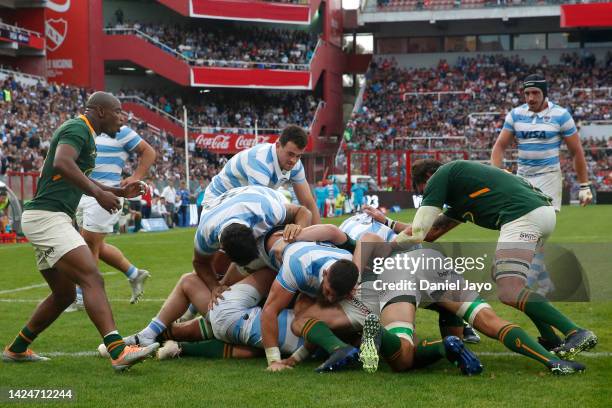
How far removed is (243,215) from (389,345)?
4.95 feet

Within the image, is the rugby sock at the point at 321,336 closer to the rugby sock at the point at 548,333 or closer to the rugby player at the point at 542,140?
the rugby sock at the point at 548,333

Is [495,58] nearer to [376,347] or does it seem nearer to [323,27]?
[323,27]

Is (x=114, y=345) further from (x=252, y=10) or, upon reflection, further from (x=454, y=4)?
(x=454, y=4)

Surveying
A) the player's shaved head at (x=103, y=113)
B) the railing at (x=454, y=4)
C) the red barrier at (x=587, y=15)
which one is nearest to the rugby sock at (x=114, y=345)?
the player's shaved head at (x=103, y=113)

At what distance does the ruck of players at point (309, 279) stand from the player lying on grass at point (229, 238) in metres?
0.01

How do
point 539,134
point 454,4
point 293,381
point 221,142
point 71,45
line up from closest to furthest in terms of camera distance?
point 293,381, point 539,134, point 71,45, point 221,142, point 454,4

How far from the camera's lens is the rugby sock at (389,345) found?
5645 mm

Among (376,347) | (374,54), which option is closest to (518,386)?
(376,347)

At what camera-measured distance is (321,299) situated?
617cm

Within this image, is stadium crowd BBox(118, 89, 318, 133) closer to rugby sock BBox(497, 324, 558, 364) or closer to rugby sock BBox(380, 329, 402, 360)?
rugby sock BBox(380, 329, 402, 360)

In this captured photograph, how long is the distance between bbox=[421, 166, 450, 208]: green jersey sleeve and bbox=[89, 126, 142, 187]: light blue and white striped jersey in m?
4.52

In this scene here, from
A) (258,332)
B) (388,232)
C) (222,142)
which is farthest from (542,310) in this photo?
(222,142)

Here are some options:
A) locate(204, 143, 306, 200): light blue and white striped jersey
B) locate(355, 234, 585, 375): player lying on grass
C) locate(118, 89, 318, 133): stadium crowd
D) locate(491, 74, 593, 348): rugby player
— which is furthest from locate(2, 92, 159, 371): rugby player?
locate(118, 89, 318, 133): stadium crowd

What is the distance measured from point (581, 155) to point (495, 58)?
47282 mm
